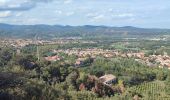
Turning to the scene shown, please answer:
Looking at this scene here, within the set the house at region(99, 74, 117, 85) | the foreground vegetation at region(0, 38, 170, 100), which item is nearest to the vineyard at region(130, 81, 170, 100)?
the foreground vegetation at region(0, 38, 170, 100)

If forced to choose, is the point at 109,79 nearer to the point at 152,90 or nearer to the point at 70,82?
the point at 152,90

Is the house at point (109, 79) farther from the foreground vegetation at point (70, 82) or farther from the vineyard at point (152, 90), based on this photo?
the vineyard at point (152, 90)

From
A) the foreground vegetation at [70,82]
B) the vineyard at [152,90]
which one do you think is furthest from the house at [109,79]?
the vineyard at [152,90]

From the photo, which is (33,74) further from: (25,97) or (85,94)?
(25,97)

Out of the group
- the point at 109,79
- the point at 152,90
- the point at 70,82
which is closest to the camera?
the point at 70,82

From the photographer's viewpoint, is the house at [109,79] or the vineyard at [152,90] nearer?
the vineyard at [152,90]

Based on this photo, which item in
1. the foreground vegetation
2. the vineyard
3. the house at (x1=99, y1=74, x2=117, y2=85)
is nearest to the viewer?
the foreground vegetation

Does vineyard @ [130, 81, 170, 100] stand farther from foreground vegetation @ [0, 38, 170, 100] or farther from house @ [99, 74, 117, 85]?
house @ [99, 74, 117, 85]

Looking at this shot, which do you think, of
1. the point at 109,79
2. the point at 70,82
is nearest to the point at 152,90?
the point at 109,79
